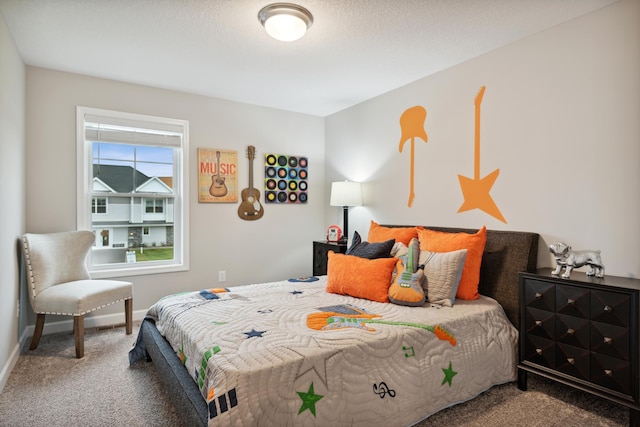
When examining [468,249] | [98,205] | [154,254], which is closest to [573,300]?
[468,249]

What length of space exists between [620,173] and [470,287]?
1132mm

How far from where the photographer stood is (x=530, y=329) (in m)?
2.21

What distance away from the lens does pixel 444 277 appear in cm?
242

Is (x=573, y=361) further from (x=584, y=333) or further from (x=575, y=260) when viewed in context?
(x=575, y=260)

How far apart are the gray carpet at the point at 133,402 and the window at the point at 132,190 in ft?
4.13

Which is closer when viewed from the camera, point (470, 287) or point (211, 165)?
point (470, 287)

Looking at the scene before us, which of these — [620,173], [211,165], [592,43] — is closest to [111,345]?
[211,165]

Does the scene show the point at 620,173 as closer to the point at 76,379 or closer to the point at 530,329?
the point at 530,329

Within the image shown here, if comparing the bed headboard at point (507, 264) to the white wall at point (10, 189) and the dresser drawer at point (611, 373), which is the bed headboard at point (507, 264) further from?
the white wall at point (10, 189)

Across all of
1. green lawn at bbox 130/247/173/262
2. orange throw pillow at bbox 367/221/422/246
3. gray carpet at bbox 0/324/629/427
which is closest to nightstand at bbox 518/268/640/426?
gray carpet at bbox 0/324/629/427

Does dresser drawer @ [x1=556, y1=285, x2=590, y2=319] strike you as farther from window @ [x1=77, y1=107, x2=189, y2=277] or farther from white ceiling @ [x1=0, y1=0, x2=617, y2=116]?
window @ [x1=77, y1=107, x2=189, y2=277]

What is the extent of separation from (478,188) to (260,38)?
2.07 metres

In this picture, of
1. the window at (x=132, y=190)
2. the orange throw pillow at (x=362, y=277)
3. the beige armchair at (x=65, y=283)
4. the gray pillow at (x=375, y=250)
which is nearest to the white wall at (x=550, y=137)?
the gray pillow at (x=375, y=250)

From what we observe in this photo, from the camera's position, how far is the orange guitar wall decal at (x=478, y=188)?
286 centimetres
